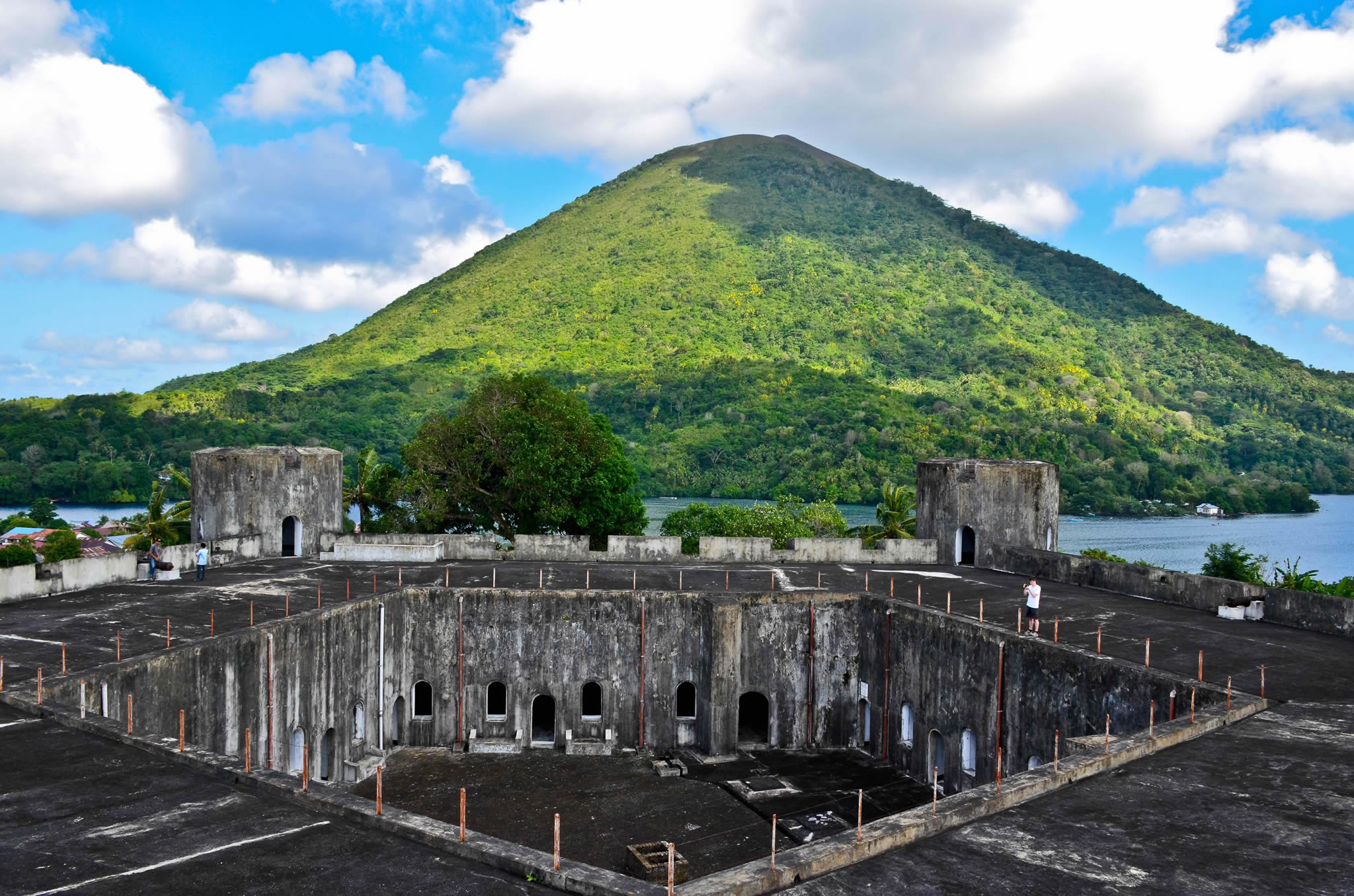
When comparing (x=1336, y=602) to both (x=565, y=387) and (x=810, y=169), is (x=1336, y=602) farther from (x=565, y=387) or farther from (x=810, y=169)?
(x=810, y=169)

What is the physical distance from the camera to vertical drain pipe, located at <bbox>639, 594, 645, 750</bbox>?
2267 centimetres

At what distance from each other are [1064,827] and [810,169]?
189 meters

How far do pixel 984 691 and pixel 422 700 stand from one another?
1220cm

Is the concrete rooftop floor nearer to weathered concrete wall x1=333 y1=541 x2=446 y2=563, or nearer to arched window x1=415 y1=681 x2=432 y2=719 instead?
arched window x1=415 y1=681 x2=432 y2=719

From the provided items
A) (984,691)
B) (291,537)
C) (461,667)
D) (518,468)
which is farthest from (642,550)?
(984,691)

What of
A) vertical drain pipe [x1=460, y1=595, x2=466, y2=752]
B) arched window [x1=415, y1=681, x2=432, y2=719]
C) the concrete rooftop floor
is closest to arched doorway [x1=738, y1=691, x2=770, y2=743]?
vertical drain pipe [x1=460, y1=595, x2=466, y2=752]

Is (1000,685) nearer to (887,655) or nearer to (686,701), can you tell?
(887,655)

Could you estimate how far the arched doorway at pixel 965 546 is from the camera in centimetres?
2834

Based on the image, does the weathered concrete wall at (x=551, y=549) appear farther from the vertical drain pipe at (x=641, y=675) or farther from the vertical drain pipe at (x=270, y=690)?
the vertical drain pipe at (x=270, y=690)

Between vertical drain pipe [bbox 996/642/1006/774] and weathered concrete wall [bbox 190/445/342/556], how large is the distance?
1914 centimetres

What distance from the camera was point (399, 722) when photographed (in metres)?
22.8

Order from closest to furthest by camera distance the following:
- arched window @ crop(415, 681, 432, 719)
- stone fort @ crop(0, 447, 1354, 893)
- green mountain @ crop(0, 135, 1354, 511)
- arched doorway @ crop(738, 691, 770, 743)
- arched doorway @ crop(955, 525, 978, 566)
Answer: stone fort @ crop(0, 447, 1354, 893) → arched window @ crop(415, 681, 432, 719) → arched doorway @ crop(738, 691, 770, 743) → arched doorway @ crop(955, 525, 978, 566) → green mountain @ crop(0, 135, 1354, 511)

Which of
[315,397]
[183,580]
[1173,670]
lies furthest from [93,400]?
[1173,670]

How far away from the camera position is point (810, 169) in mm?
189625
